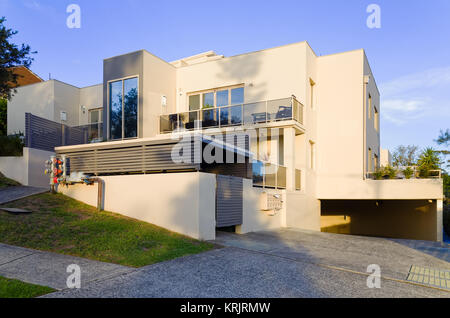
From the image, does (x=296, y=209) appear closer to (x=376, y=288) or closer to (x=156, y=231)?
(x=156, y=231)

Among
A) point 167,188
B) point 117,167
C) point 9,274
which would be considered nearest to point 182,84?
point 117,167

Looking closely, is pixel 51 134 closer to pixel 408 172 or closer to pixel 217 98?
pixel 217 98

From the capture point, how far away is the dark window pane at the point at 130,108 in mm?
15805

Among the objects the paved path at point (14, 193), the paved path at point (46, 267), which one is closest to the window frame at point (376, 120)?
the paved path at point (14, 193)

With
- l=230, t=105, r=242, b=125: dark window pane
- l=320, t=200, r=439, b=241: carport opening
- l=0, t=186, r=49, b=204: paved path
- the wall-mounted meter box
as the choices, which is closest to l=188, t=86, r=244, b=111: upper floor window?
l=230, t=105, r=242, b=125: dark window pane

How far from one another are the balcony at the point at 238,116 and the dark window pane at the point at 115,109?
6.26 feet

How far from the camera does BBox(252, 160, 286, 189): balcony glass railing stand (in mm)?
11855

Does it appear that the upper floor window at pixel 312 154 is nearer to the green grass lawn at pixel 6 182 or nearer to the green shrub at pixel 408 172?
the green shrub at pixel 408 172

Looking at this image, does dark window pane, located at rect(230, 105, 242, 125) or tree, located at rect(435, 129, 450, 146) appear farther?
Result: tree, located at rect(435, 129, 450, 146)

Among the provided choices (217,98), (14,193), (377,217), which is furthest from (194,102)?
(377,217)

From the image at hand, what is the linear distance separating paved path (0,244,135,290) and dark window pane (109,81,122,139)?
32.7 feet

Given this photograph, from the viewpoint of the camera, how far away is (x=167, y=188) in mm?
8828

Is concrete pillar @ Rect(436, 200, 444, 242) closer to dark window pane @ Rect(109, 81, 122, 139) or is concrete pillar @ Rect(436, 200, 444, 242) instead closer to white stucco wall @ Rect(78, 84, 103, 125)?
dark window pane @ Rect(109, 81, 122, 139)
